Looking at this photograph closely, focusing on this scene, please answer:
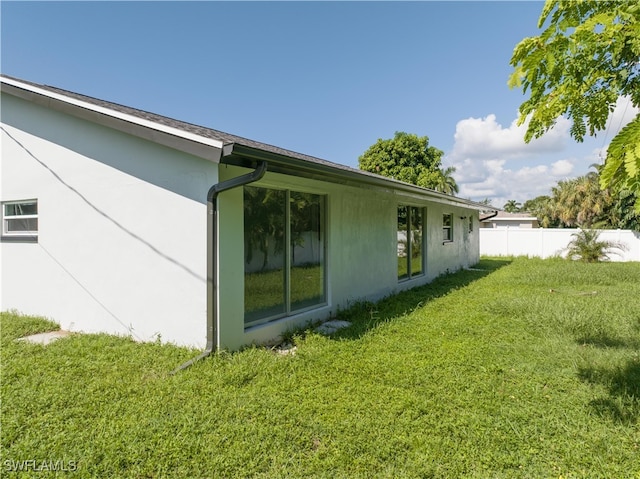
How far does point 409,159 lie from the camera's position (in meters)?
27.5

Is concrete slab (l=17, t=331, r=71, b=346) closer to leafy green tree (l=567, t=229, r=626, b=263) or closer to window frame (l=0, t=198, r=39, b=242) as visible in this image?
window frame (l=0, t=198, r=39, b=242)

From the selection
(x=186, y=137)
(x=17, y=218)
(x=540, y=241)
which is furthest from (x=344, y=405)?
(x=540, y=241)

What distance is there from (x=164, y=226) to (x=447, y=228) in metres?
11.6

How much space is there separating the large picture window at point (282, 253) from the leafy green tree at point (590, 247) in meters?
15.9

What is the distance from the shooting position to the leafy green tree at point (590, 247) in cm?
1625

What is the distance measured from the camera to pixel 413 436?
2920 mm

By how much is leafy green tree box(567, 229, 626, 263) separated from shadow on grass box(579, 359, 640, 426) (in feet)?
49.0

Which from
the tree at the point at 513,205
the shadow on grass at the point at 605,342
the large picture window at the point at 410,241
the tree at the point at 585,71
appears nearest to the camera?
the tree at the point at 585,71

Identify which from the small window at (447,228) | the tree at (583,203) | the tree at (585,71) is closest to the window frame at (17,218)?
the tree at (585,71)

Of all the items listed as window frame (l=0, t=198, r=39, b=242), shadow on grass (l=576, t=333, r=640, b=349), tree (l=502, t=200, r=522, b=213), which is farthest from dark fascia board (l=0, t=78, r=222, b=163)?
tree (l=502, t=200, r=522, b=213)

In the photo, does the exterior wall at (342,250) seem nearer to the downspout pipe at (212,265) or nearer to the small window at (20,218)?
the downspout pipe at (212,265)

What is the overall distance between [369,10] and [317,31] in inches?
77.7

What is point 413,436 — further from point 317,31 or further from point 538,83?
point 317,31

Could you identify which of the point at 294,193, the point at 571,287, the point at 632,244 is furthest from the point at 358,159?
the point at 294,193
